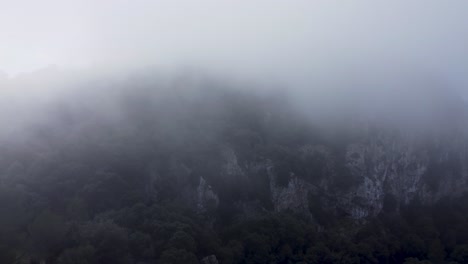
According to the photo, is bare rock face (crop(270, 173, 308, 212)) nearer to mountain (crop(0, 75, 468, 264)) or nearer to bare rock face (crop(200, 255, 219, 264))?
mountain (crop(0, 75, 468, 264))

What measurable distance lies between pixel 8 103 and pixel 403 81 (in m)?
72.9

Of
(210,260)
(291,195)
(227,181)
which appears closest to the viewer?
(210,260)

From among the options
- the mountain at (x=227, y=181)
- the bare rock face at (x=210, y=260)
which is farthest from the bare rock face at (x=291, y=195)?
the bare rock face at (x=210, y=260)

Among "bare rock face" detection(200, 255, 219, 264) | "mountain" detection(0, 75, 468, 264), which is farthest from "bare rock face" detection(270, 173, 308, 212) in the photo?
"bare rock face" detection(200, 255, 219, 264)

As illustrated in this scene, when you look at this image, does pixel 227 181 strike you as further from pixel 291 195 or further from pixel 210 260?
pixel 210 260

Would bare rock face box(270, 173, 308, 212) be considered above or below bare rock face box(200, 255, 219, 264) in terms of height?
above

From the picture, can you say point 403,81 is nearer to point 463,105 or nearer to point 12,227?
point 463,105

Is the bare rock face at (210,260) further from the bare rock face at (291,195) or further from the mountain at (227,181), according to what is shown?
the bare rock face at (291,195)

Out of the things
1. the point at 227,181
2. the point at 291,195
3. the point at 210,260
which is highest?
the point at 227,181

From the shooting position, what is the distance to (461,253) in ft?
256

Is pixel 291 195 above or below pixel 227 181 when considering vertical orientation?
below

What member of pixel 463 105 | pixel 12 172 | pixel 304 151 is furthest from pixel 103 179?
pixel 463 105

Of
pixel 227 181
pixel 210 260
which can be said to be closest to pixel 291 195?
pixel 227 181

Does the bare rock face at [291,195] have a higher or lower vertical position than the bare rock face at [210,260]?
higher
